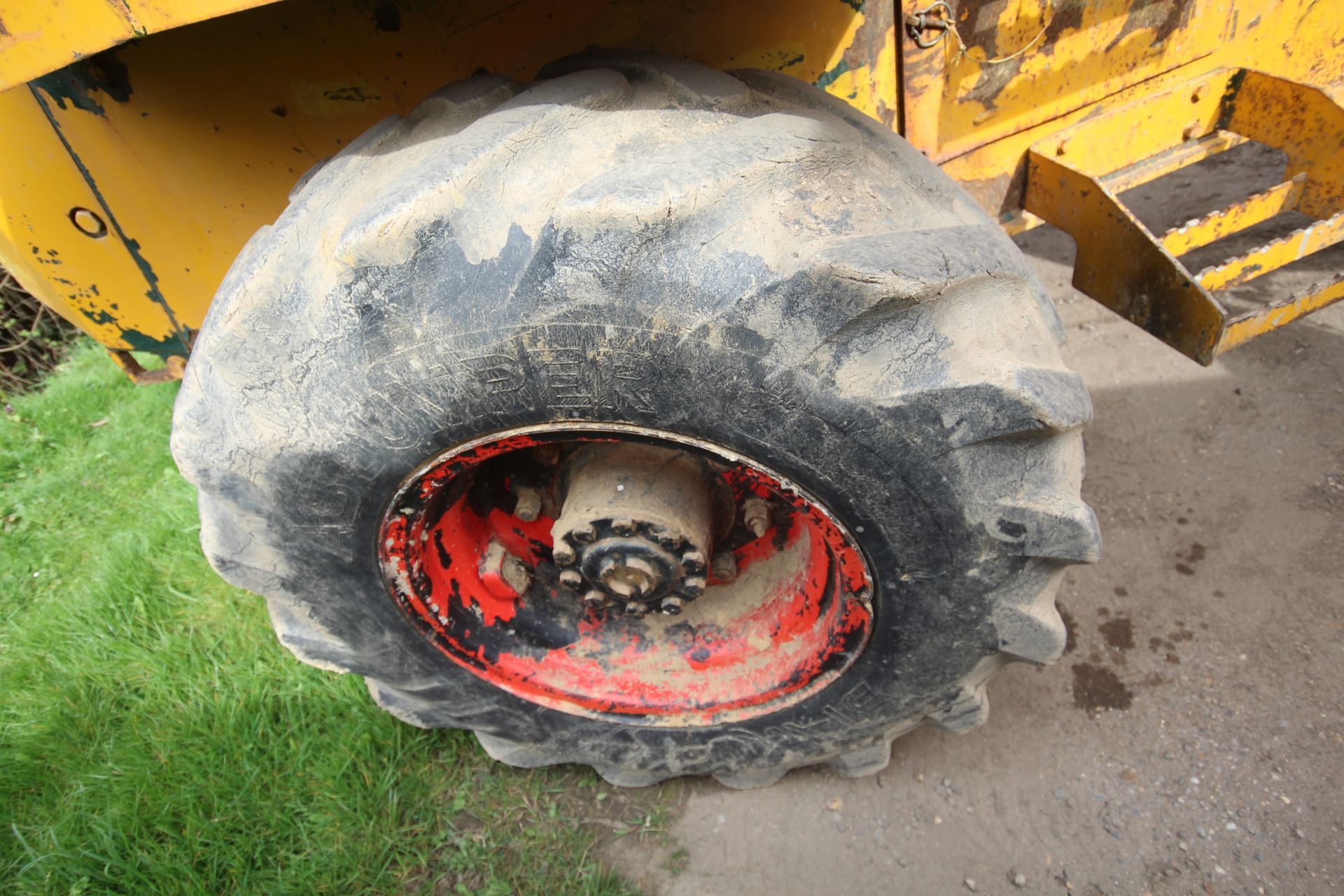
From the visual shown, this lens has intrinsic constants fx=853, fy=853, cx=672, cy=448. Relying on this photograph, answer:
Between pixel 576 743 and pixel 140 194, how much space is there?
1.47 metres

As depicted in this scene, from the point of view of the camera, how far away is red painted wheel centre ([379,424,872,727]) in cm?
167

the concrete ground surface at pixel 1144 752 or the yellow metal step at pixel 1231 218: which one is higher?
the yellow metal step at pixel 1231 218

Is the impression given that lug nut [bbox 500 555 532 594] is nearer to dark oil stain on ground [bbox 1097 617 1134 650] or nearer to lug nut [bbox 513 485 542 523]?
lug nut [bbox 513 485 542 523]

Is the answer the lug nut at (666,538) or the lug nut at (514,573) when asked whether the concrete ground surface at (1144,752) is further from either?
the lug nut at (666,538)

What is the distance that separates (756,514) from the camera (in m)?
1.83

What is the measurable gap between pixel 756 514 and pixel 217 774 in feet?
4.80

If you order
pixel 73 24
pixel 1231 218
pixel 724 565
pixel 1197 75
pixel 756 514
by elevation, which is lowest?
pixel 724 565

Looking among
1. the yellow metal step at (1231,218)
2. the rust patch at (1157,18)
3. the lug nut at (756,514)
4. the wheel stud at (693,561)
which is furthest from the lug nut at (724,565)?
the rust patch at (1157,18)

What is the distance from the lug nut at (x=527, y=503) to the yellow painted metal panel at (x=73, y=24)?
1.09 meters

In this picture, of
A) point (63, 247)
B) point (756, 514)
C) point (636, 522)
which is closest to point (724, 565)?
point (756, 514)

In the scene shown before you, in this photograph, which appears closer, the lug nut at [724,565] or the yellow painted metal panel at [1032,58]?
the yellow painted metal panel at [1032,58]

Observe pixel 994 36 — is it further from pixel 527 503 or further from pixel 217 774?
pixel 217 774

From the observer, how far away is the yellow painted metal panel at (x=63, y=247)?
1645 millimetres

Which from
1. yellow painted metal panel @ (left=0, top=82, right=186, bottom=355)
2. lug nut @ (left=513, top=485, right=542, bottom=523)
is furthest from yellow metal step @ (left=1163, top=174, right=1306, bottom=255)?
yellow painted metal panel @ (left=0, top=82, right=186, bottom=355)
